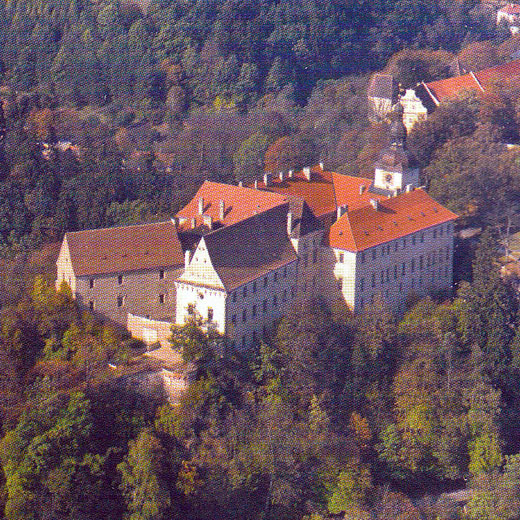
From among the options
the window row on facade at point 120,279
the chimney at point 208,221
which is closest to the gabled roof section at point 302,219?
the chimney at point 208,221

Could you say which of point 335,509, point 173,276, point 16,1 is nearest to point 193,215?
point 173,276

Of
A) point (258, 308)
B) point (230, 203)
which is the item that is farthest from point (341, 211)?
point (258, 308)

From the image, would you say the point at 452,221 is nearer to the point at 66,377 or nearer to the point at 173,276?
the point at 173,276

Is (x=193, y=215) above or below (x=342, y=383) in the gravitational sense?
above

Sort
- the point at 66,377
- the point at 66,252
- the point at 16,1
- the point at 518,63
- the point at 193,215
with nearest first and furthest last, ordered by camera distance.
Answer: the point at 66,377 → the point at 66,252 → the point at 193,215 → the point at 518,63 → the point at 16,1

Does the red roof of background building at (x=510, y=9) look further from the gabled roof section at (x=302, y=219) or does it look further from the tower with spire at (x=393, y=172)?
the gabled roof section at (x=302, y=219)
